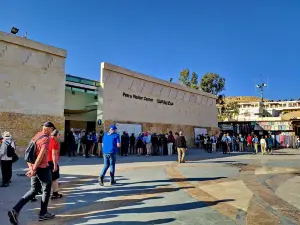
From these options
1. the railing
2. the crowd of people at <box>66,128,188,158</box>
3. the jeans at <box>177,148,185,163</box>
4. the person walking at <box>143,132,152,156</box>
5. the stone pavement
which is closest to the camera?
the stone pavement

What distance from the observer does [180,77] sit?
5169 centimetres

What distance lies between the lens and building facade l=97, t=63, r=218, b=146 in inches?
862

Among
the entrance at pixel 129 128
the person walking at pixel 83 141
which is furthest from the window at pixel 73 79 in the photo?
the entrance at pixel 129 128

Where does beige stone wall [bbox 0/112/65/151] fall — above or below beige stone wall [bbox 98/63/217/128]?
below

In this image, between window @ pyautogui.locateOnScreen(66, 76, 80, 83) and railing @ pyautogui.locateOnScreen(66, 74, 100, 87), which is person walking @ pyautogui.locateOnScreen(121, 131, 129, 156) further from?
window @ pyautogui.locateOnScreen(66, 76, 80, 83)

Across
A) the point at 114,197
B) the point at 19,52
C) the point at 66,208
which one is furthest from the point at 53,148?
the point at 19,52

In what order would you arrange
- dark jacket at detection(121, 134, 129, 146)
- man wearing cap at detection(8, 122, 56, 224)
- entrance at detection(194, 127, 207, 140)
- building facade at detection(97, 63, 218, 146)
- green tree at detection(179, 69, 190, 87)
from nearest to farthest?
man wearing cap at detection(8, 122, 56, 224) < dark jacket at detection(121, 134, 129, 146) < building facade at detection(97, 63, 218, 146) < entrance at detection(194, 127, 207, 140) < green tree at detection(179, 69, 190, 87)

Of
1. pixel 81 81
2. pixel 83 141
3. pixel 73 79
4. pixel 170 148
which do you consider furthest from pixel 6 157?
pixel 170 148

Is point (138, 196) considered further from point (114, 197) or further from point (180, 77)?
point (180, 77)

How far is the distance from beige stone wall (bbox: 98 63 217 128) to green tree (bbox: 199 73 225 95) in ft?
59.6

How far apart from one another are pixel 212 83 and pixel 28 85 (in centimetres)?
4080

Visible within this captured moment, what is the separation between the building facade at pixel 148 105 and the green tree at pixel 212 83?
1825 cm

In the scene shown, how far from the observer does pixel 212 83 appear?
5325 centimetres

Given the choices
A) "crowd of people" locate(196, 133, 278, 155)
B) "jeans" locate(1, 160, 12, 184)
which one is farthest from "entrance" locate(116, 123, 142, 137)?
"jeans" locate(1, 160, 12, 184)
